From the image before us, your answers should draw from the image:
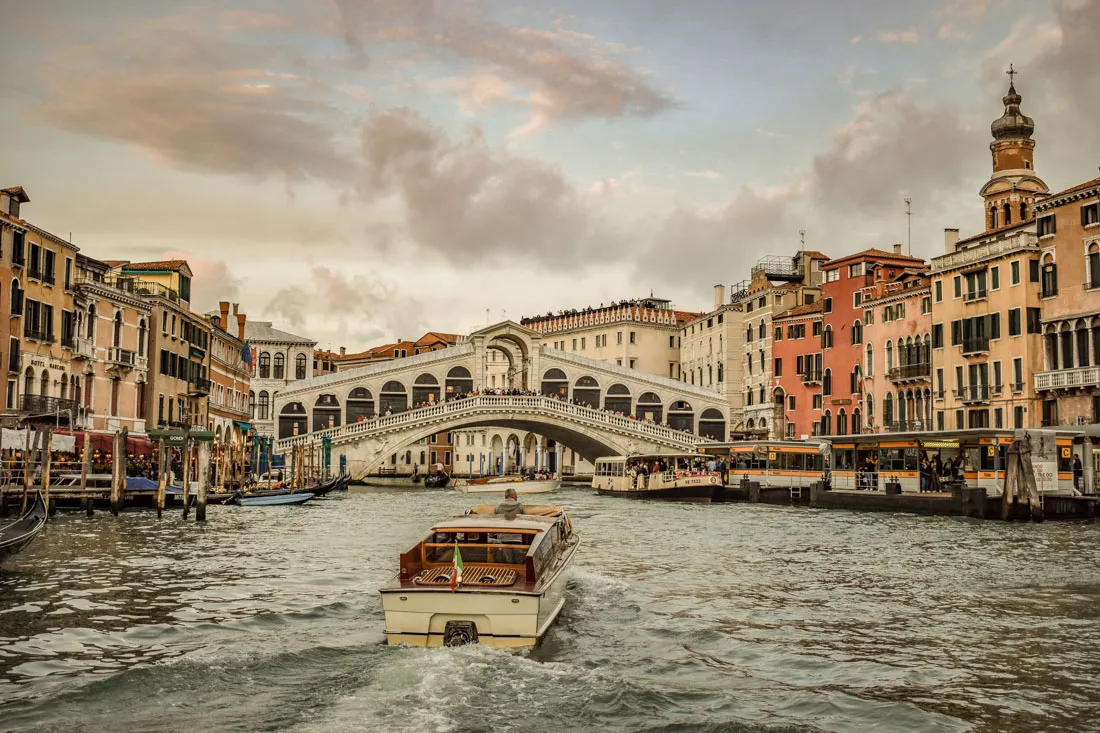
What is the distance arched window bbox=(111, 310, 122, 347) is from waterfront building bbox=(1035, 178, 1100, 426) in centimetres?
2911

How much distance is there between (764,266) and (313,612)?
162ft

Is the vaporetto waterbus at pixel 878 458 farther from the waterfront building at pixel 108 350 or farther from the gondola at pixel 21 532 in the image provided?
the gondola at pixel 21 532

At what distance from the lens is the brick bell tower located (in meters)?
43.6

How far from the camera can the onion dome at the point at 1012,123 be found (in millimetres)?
44000

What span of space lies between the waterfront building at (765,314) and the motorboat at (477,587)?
143 feet

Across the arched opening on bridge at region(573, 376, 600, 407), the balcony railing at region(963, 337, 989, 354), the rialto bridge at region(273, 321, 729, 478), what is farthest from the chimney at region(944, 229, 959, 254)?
the arched opening on bridge at region(573, 376, 600, 407)

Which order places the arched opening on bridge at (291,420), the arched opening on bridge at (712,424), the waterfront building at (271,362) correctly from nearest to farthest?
the arched opening on bridge at (291,420)
the arched opening on bridge at (712,424)
the waterfront building at (271,362)

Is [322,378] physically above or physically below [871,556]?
above

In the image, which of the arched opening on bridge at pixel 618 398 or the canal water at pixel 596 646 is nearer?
the canal water at pixel 596 646

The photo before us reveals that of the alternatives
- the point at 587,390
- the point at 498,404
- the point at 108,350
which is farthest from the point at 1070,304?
the point at 587,390

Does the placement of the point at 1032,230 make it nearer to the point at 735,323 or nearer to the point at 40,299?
the point at 735,323

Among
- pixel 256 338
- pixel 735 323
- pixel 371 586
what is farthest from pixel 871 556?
pixel 256 338

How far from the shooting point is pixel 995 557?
19156 mm

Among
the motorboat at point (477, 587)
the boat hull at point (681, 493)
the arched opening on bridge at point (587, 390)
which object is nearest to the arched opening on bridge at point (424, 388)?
the arched opening on bridge at point (587, 390)
